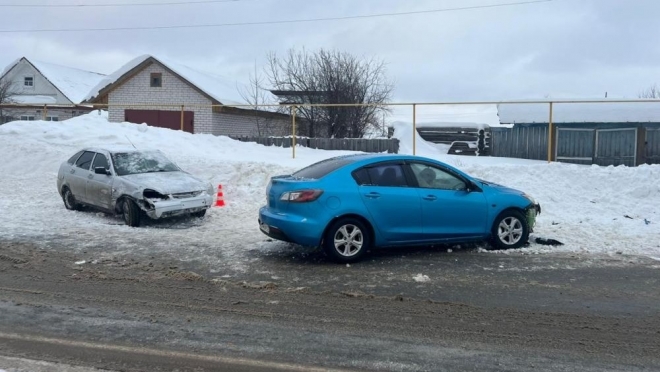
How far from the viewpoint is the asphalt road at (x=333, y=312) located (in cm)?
508

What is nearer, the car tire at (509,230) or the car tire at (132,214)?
the car tire at (509,230)

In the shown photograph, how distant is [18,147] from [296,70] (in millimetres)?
15483

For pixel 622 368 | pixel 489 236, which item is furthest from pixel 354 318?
pixel 489 236

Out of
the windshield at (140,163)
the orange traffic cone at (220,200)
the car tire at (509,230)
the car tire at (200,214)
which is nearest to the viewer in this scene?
A: the car tire at (509,230)

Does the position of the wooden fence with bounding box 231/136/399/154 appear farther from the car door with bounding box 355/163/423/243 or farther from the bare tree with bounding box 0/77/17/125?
the bare tree with bounding box 0/77/17/125

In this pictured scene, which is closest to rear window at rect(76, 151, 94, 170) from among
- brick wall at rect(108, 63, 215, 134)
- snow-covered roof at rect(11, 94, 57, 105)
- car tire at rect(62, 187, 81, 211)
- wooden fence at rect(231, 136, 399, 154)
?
car tire at rect(62, 187, 81, 211)

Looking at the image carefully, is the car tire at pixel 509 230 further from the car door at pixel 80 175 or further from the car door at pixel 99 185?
the car door at pixel 80 175

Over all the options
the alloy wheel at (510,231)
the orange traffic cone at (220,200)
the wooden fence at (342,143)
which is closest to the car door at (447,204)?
the alloy wheel at (510,231)

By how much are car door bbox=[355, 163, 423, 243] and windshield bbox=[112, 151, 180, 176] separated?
17.9 feet

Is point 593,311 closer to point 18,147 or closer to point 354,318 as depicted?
point 354,318

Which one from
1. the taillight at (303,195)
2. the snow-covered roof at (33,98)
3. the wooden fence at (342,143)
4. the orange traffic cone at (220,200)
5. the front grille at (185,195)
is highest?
the snow-covered roof at (33,98)

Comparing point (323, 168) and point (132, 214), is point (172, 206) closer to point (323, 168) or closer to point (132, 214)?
point (132, 214)

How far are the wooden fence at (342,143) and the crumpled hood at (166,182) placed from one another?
8.96m

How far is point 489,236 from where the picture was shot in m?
9.38
